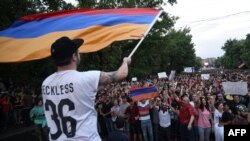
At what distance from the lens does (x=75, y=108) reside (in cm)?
326

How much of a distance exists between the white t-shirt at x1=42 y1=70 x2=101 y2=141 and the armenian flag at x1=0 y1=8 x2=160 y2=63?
1.92 metres

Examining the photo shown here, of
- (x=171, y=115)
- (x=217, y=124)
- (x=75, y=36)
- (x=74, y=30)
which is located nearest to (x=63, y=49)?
(x=75, y=36)

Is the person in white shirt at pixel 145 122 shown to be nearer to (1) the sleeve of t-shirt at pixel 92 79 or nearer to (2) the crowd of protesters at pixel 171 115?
(2) the crowd of protesters at pixel 171 115

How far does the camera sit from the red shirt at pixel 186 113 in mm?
12258

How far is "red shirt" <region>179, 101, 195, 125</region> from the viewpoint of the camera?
40.2 ft

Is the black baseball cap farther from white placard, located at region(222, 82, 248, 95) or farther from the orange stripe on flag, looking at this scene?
white placard, located at region(222, 82, 248, 95)

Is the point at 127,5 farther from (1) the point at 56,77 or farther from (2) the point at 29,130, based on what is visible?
(1) the point at 56,77

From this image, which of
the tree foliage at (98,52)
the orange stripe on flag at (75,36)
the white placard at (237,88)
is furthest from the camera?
the white placard at (237,88)

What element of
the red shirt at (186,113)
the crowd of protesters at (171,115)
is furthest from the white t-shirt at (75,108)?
the red shirt at (186,113)

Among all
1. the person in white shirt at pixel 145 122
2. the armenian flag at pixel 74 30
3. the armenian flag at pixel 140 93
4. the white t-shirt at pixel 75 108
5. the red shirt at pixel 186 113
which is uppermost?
the armenian flag at pixel 74 30

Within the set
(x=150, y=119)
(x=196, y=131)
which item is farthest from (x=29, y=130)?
(x=196, y=131)

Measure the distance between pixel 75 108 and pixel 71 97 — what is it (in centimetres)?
10

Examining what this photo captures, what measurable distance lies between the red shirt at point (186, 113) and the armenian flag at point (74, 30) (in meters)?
6.58

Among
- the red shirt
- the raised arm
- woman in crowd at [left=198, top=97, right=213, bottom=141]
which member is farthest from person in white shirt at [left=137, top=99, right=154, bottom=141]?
the raised arm
